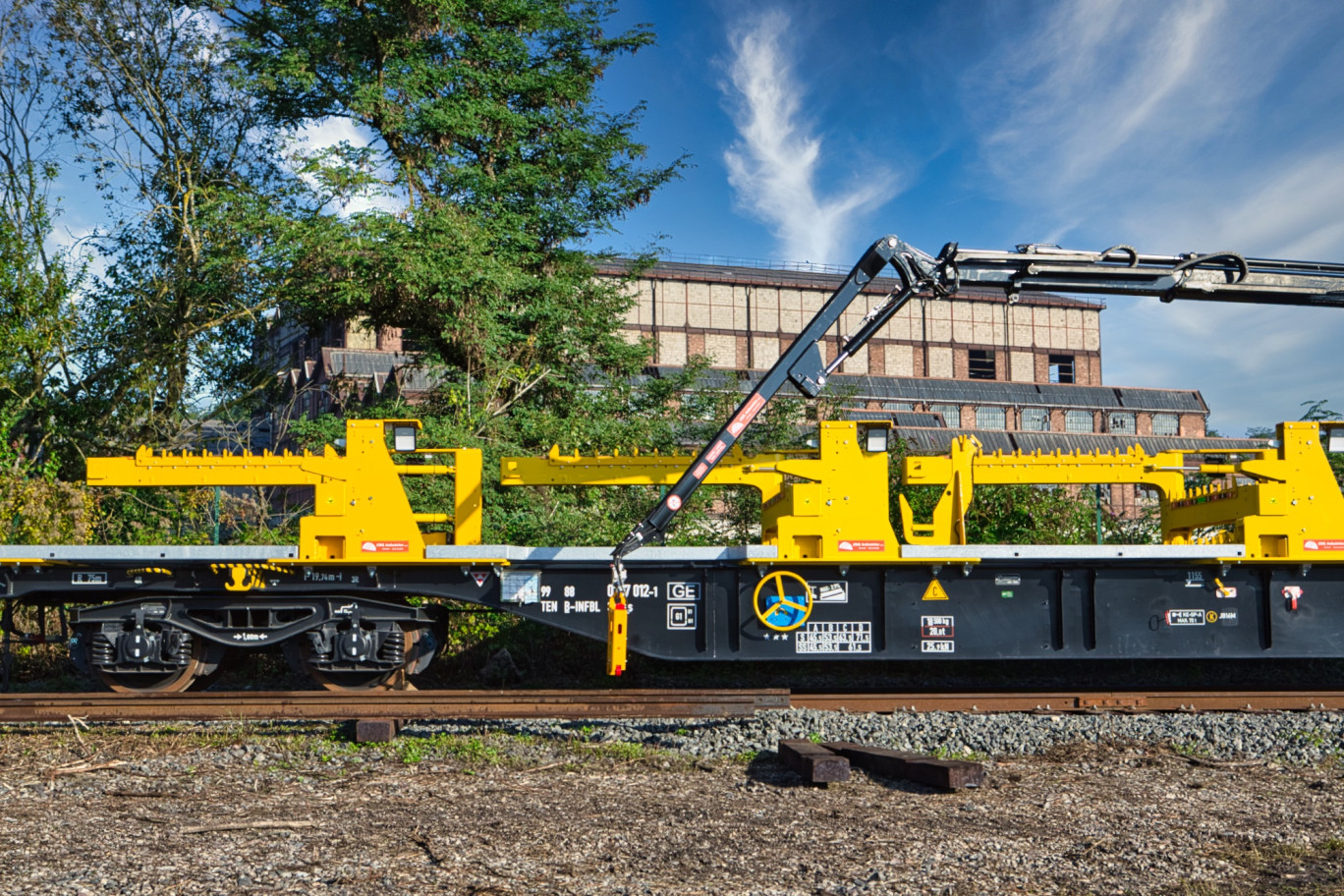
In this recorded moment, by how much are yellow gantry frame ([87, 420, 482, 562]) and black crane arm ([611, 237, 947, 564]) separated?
6.77ft

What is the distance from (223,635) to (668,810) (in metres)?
5.13

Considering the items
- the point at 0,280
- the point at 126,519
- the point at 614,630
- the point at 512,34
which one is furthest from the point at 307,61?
the point at 614,630

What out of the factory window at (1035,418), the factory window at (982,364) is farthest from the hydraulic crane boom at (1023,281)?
the factory window at (982,364)

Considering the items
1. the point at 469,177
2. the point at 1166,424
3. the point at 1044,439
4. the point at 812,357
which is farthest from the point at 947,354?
the point at 812,357

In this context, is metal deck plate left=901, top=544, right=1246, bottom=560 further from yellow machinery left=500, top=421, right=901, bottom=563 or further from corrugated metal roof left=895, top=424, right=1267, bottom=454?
corrugated metal roof left=895, top=424, right=1267, bottom=454

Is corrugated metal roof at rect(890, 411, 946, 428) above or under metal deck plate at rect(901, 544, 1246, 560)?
above

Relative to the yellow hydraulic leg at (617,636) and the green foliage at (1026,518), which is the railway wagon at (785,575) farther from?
the green foliage at (1026,518)

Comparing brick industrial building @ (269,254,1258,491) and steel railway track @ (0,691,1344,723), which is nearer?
steel railway track @ (0,691,1344,723)

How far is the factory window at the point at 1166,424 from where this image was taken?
52594mm

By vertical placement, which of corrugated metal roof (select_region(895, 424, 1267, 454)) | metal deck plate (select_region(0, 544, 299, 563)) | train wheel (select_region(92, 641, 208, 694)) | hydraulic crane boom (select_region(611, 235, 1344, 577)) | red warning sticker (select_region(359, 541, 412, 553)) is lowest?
train wheel (select_region(92, 641, 208, 694))

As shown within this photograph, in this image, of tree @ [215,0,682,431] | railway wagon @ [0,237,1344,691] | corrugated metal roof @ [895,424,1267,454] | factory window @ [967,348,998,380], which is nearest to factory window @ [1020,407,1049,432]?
corrugated metal roof @ [895,424,1267,454]

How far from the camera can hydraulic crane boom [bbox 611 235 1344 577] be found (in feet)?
26.3

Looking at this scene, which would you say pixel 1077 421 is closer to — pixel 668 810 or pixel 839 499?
pixel 839 499

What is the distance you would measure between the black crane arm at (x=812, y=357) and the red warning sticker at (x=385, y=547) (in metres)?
1.88
